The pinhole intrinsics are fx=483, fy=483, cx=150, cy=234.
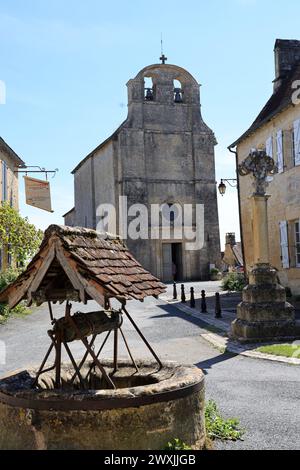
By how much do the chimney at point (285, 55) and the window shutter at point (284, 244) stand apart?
727 centimetres

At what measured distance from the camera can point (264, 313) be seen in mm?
10133

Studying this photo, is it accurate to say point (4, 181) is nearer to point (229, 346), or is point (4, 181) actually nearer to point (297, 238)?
point (297, 238)

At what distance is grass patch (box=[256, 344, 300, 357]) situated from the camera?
27.7 feet

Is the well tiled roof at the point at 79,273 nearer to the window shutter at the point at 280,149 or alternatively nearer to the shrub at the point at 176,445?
the shrub at the point at 176,445

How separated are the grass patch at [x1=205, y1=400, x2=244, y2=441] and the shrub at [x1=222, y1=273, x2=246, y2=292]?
17.3 m

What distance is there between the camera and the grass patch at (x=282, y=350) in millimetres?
8447

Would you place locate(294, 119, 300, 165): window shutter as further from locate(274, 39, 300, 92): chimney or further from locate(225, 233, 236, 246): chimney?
locate(225, 233, 236, 246): chimney

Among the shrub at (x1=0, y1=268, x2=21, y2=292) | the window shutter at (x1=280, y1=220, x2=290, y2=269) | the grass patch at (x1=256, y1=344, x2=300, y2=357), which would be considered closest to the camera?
the grass patch at (x1=256, y1=344, x2=300, y2=357)

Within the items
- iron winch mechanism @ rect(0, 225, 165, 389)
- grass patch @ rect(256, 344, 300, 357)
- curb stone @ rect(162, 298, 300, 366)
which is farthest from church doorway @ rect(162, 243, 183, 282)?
iron winch mechanism @ rect(0, 225, 165, 389)

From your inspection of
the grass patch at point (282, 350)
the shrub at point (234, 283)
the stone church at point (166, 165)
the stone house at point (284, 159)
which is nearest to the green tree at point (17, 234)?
the stone house at point (284, 159)

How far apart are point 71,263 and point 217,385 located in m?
3.72

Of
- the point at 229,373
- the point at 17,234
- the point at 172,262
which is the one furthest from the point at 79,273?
the point at 172,262

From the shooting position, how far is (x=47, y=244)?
3.97 metres
